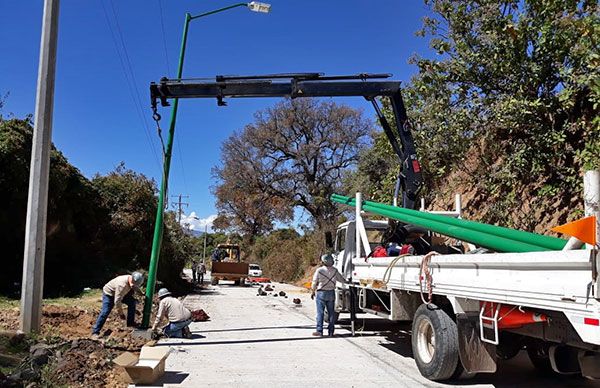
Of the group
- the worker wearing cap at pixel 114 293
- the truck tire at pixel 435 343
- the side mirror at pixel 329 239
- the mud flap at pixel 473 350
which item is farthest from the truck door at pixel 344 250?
the mud flap at pixel 473 350

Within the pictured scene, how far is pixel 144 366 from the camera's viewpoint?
684cm

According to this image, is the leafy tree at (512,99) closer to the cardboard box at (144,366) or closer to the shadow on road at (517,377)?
the shadow on road at (517,377)

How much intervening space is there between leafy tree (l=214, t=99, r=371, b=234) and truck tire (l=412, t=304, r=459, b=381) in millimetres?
29723

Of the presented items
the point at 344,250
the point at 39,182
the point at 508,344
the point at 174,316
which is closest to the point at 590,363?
the point at 508,344

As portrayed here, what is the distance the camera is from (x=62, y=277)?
18.1m

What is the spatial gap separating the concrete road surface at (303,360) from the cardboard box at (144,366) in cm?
24

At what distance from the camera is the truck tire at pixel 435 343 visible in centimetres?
659

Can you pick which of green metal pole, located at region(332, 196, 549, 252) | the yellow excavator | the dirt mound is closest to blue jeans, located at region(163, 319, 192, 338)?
the dirt mound

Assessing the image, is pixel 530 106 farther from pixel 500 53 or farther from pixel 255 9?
pixel 255 9

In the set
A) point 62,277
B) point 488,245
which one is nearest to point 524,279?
point 488,245

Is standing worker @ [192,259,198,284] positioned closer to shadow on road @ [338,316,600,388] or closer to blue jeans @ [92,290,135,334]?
blue jeans @ [92,290,135,334]

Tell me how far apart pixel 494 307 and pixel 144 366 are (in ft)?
14.6

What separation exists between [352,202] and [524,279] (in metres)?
7.44

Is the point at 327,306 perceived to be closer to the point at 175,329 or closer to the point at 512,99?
the point at 175,329
